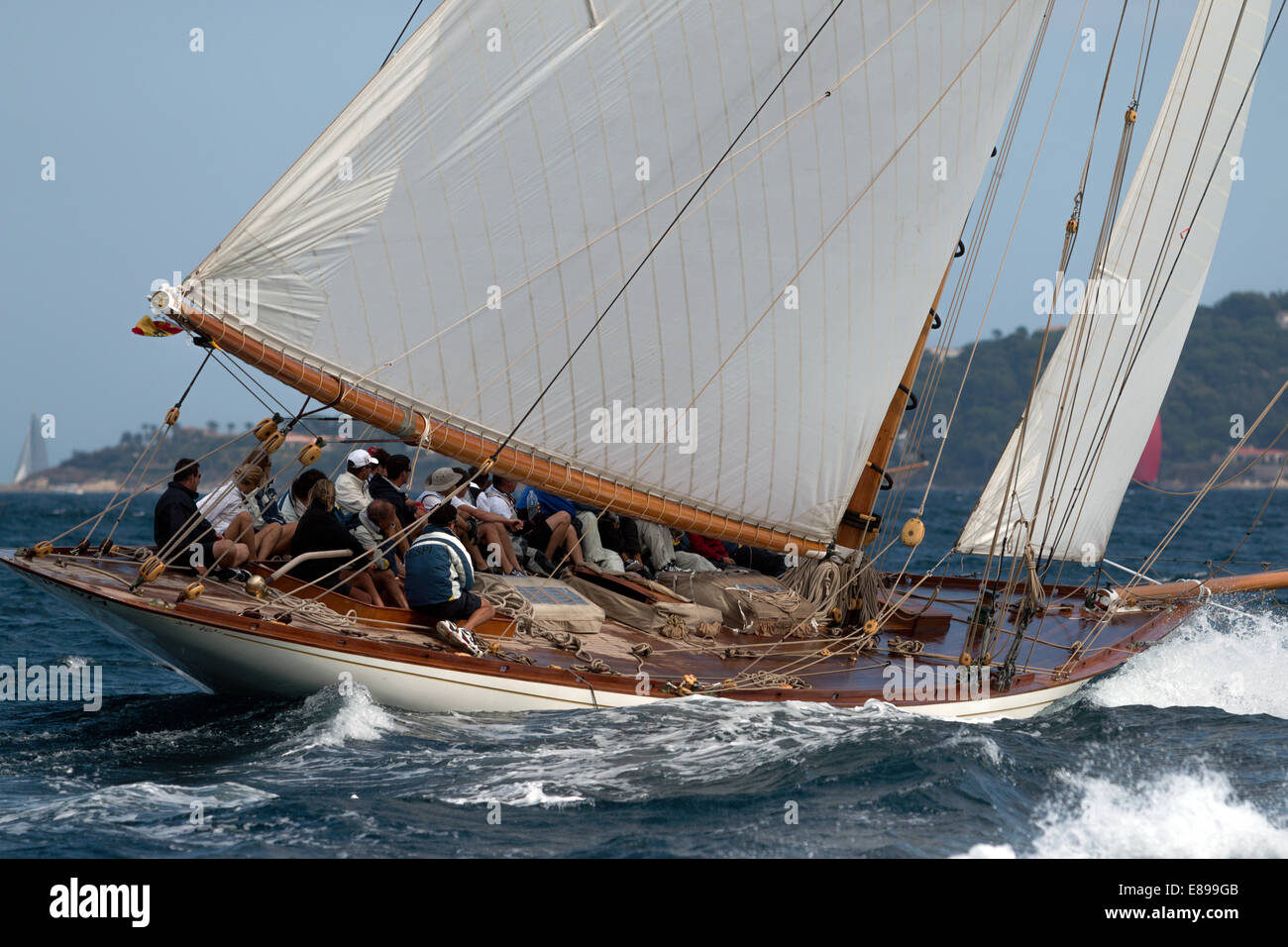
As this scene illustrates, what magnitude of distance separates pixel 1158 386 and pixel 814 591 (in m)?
4.90

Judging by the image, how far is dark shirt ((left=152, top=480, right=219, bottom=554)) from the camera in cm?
920

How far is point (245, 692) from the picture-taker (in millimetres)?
8789

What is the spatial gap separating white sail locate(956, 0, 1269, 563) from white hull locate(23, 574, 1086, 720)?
5.48 m

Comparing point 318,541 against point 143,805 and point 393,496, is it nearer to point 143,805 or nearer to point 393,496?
point 393,496

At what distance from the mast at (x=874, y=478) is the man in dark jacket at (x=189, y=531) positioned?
5.01 m

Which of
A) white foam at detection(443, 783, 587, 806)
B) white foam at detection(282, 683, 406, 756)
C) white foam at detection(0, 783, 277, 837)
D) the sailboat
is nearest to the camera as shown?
white foam at detection(0, 783, 277, 837)

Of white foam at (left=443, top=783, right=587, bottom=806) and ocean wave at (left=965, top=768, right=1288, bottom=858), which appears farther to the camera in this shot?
white foam at (left=443, top=783, right=587, bottom=806)

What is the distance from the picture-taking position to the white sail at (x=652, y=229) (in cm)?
894

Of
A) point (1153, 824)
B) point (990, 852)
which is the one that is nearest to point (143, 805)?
point (990, 852)

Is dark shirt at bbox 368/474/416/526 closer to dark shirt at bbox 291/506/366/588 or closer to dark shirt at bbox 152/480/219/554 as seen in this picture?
dark shirt at bbox 291/506/366/588

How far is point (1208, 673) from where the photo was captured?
11.1 meters

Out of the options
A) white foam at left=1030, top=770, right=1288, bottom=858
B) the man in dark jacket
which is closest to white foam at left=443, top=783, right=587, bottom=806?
white foam at left=1030, top=770, right=1288, bottom=858

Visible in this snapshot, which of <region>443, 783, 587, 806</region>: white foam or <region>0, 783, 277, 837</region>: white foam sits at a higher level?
<region>0, 783, 277, 837</region>: white foam
